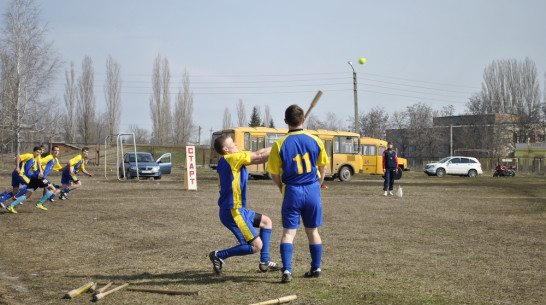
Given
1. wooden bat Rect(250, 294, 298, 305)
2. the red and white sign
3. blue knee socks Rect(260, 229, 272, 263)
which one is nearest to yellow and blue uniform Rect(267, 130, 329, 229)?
blue knee socks Rect(260, 229, 272, 263)

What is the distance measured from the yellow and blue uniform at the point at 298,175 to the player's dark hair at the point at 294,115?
5.0 inches

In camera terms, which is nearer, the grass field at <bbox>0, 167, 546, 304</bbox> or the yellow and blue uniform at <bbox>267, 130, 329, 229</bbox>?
the grass field at <bbox>0, 167, 546, 304</bbox>

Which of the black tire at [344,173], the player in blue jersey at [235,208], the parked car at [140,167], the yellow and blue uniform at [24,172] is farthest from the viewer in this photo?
the black tire at [344,173]

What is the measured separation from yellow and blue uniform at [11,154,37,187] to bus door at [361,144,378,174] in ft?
85.0

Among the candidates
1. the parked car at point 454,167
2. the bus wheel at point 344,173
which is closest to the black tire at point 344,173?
the bus wheel at point 344,173

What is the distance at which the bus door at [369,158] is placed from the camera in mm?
36844

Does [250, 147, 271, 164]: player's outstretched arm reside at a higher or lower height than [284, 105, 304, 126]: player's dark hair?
lower

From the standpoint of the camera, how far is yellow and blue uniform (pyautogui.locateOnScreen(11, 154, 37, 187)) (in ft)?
44.9

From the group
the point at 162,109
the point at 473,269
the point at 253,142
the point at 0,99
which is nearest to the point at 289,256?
the point at 473,269

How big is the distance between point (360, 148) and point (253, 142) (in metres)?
7.01

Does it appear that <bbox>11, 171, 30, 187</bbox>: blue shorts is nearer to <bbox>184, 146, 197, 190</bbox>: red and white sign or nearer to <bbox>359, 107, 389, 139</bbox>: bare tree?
<bbox>184, 146, 197, 190</bbox>: red and white sign

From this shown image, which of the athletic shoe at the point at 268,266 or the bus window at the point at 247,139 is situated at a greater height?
the bus window at the point at 247,139

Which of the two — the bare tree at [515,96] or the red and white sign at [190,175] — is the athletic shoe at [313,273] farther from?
the bare tree at [515,96]

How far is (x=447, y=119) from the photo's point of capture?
8512cm
